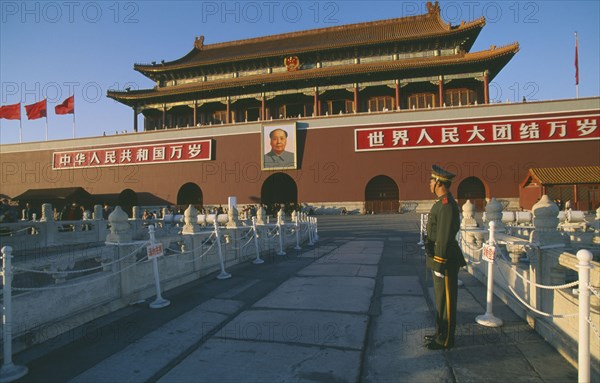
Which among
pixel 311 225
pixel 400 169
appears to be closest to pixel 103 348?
pixel 311 225

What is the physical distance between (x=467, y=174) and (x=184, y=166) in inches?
706

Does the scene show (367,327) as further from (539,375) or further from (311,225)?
(311,225)

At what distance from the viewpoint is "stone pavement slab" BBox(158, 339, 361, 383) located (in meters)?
2.62

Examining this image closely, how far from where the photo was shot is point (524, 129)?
1969 cm

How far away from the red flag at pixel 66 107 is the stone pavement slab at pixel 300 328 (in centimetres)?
2682

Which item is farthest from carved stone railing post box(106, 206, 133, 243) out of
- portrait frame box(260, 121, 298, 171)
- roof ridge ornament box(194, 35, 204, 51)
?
roof ridge ornament box(194, 35, 204, 51)

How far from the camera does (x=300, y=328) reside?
3.58m

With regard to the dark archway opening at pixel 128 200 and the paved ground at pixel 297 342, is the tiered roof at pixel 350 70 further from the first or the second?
the paved ground at pixel 297 342

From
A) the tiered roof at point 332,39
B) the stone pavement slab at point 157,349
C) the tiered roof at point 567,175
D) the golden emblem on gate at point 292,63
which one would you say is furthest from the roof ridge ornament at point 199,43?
the stone pavement slab at point 157,349

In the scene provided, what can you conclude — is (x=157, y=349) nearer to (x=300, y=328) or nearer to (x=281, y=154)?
(x=300, y=328)

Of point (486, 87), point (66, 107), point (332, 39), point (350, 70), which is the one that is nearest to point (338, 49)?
point (350, 70)

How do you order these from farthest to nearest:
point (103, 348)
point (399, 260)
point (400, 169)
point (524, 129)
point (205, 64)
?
point (205, 64), point (400, 169), point (524, 129), point (399, 260), point (103, 348)

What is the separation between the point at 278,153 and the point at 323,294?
1880 cm

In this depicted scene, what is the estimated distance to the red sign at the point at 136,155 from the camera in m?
24.9
